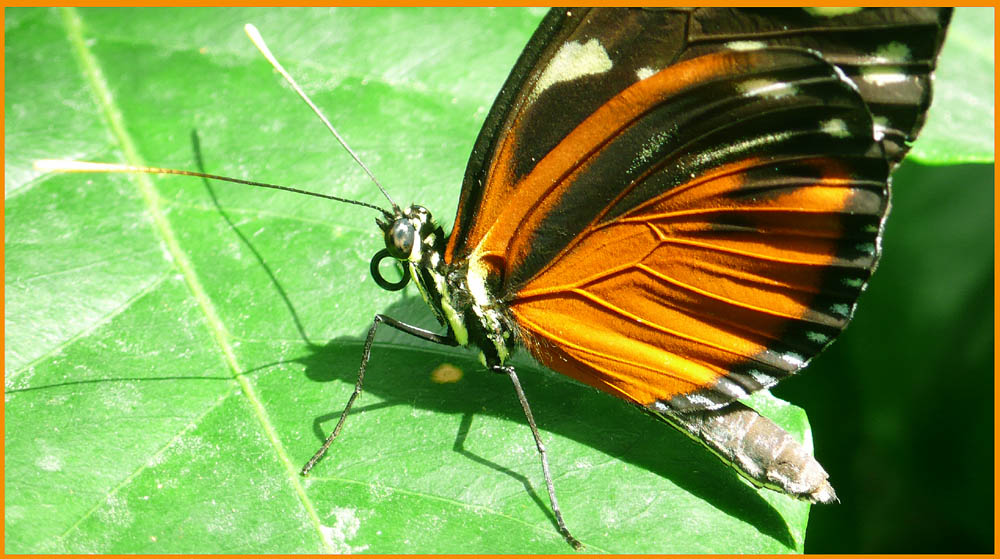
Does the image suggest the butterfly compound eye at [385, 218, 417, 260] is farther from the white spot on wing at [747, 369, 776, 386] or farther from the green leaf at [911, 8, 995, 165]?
the green leaf at [911, 8, 995, 165]

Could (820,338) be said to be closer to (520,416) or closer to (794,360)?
(794,360)

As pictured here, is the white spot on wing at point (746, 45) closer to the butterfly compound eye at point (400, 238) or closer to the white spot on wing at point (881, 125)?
the white spot on wing at point (881, 125)

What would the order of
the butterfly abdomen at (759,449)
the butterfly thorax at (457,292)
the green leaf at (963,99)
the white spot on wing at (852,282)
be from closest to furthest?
the butterfly abdomen at (759,449) → the white spot on wing at (852,282) → the butterfly thorax at (457,292) → the green leaf at (963,99)

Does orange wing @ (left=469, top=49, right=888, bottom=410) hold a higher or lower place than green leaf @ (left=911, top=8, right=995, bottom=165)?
lower

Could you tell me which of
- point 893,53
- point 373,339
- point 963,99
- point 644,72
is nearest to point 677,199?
point 644,72

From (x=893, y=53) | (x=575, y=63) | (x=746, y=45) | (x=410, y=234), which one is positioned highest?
(x=893, y=53)

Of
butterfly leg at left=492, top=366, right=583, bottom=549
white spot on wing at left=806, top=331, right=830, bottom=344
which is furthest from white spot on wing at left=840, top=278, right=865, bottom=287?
butterfly leg at left=492, top=366, right=583, bottom=549

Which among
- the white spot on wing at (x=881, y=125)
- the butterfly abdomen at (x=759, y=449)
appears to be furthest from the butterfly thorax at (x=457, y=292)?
the white spot on wing at (x=881, y=125)
